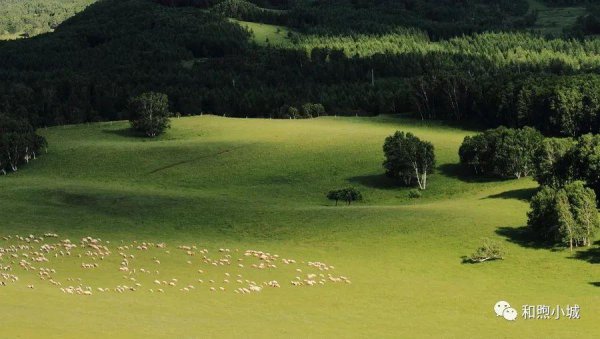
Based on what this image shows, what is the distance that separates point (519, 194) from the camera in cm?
10556

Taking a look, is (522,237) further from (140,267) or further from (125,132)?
(125,132)

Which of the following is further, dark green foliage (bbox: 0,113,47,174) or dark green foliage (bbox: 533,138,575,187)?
dark green foliage (bbox: 0,113,47,174)

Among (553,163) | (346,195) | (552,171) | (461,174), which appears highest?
(553,163)

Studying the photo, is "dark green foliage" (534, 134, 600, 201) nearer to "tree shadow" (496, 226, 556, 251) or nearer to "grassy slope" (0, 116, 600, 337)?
"grassy slope" (0, 116, 600, 337)

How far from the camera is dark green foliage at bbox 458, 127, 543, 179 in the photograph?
116m

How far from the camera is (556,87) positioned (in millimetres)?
141875

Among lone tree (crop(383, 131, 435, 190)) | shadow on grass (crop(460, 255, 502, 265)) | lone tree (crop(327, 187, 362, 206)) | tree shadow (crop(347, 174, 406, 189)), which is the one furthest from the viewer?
tree shadow (crop(347, 174, 406, 189))

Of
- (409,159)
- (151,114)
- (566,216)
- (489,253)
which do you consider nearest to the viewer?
(489,253)

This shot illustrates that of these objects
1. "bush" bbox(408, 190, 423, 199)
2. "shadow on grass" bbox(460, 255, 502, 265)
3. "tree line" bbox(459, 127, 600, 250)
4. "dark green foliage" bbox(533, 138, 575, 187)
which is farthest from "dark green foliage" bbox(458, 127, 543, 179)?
"shadow on grass" bbox(460, 255, 502, 265)

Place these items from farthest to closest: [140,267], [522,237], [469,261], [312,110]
Answer: 1. [312,110]
2. [522,237]
3. [469,261]
4. [140,267]

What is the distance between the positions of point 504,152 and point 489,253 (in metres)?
38.3

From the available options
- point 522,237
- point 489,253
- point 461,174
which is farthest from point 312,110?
point 489,253

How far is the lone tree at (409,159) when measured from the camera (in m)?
117

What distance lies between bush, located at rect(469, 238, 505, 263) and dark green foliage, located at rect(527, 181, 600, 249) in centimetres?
697
